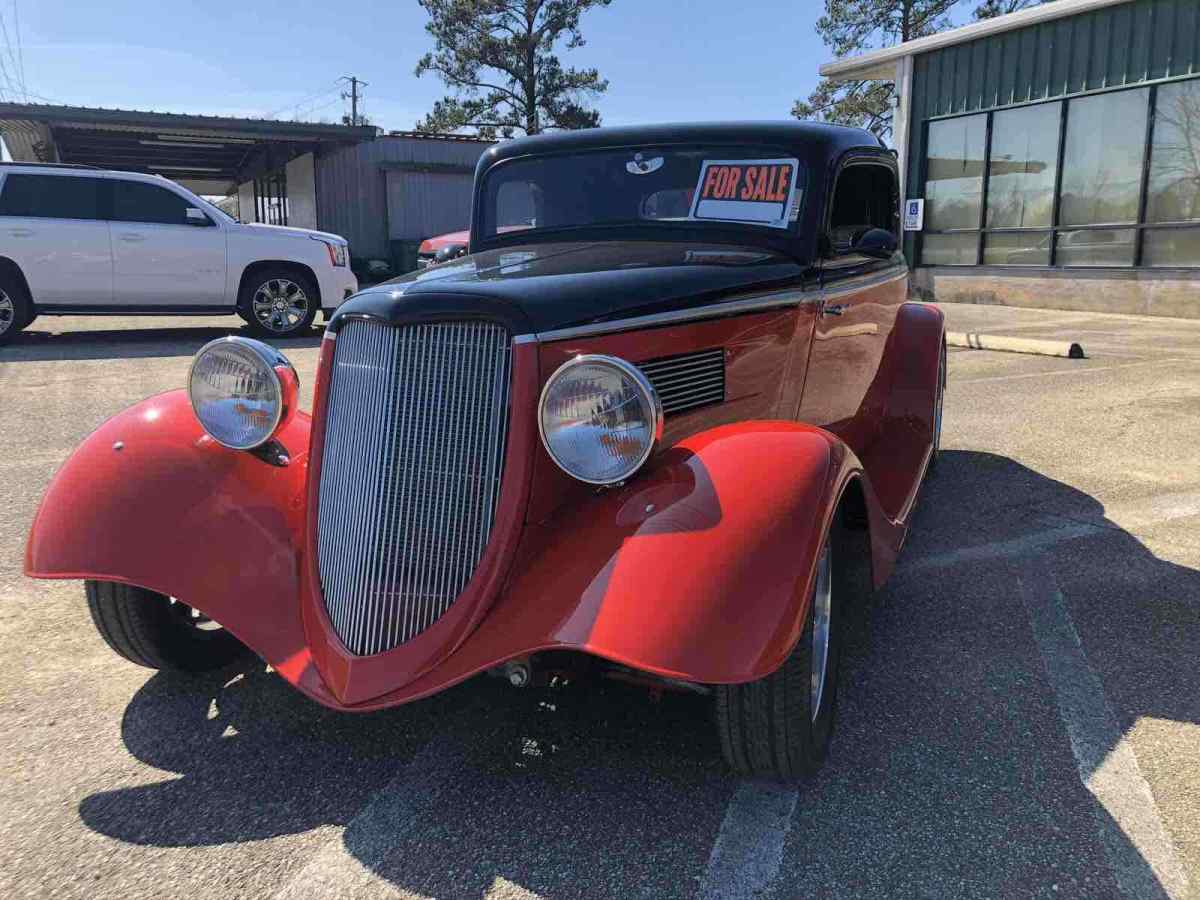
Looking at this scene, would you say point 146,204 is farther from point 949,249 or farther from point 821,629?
point 949,249

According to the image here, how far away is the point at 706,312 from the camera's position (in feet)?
9.15

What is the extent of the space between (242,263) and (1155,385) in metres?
9.89

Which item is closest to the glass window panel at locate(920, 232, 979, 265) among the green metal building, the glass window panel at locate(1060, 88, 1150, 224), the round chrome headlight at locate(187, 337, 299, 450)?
the green metal building

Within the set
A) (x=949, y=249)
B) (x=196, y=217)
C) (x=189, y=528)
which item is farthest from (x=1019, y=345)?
(x=196, y=217)

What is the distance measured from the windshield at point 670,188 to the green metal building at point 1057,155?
11.5 m

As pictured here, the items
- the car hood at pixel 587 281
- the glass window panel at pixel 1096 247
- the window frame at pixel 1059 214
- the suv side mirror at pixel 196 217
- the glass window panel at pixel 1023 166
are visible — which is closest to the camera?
the car hood at pixel 587 281

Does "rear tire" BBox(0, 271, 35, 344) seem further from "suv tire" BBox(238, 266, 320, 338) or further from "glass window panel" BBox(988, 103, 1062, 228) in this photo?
"glass window panel" BBox(988, 103, 1062, 228)

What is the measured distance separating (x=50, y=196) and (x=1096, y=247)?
1400 cm

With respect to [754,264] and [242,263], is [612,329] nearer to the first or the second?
[754,264]

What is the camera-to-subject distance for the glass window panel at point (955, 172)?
50.9 feet

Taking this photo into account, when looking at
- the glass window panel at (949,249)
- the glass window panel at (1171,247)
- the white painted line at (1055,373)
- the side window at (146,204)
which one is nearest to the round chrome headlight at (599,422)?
the white painted line at (1055,373)

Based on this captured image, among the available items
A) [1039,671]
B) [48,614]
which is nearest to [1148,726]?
[1039,671]

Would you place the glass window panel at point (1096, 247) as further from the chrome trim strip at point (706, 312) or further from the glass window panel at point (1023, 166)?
the chrome trim strip at point (706, 312)

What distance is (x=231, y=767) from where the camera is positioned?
252 centimetres
